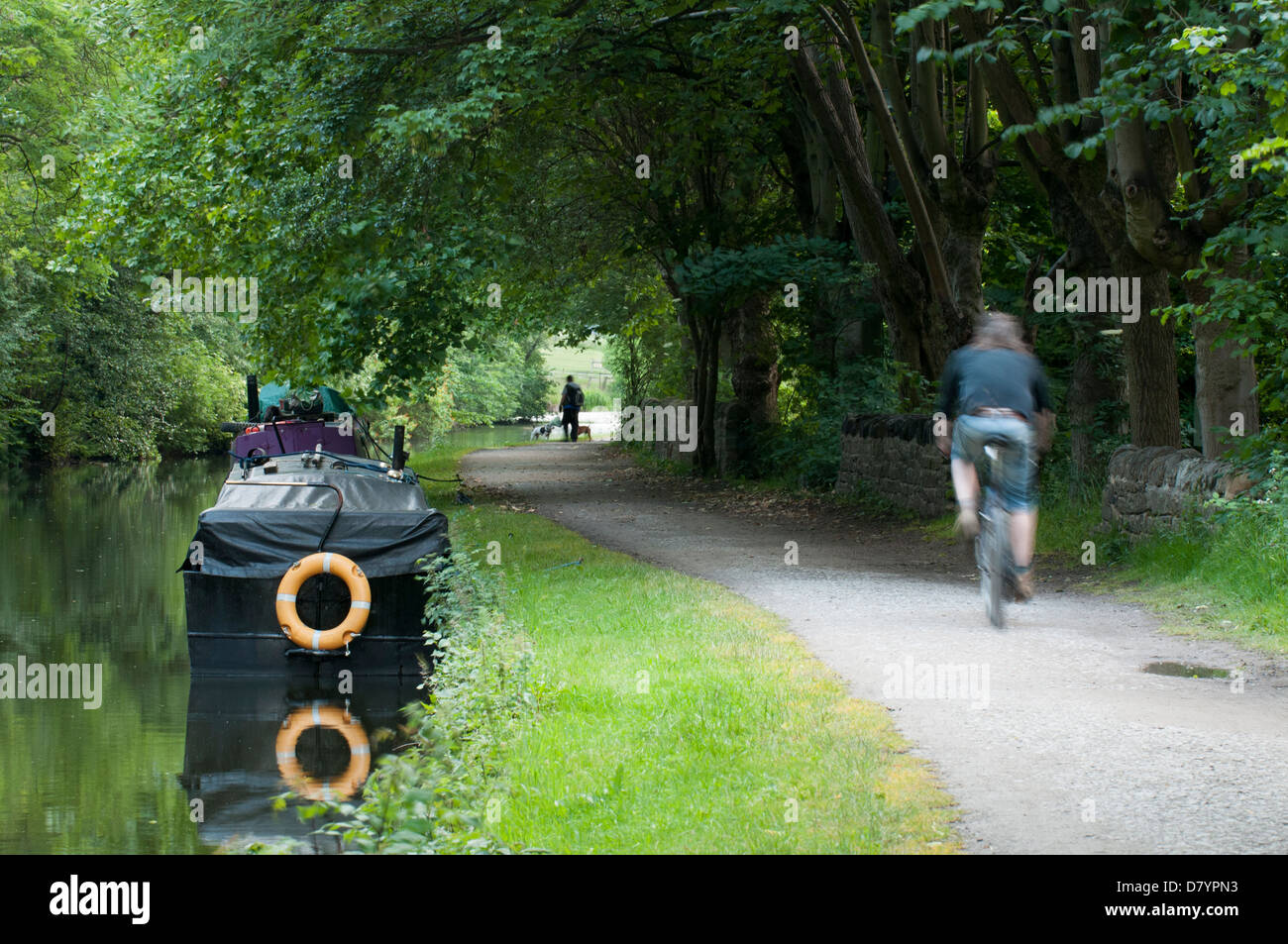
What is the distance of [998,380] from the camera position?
8.56 m

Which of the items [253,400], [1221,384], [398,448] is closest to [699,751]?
[1221,384]

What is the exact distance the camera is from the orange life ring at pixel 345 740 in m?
10.1

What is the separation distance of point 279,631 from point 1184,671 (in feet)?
29.4

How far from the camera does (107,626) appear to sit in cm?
1638

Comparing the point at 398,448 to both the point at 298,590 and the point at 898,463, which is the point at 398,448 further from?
the point at 898,463

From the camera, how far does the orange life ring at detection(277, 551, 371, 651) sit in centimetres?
1343

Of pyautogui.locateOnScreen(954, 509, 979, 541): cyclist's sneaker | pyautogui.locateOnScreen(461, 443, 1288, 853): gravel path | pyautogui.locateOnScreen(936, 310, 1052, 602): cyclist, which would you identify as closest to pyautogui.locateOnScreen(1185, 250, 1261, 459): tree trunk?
pyautogui.locateOnScreen(461, 443, 1288, 853): gravel path

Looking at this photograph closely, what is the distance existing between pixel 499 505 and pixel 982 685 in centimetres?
1529

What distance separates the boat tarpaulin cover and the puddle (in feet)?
25.0

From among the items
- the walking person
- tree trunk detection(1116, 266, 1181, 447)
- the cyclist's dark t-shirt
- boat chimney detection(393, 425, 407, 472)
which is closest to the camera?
the cyclist's dark t-shirt

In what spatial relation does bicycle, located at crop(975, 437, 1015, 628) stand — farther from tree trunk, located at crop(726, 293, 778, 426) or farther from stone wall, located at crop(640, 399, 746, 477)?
tree trunk, located at crop(726, 293, 778, 426)

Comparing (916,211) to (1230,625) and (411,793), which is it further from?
(411,793)

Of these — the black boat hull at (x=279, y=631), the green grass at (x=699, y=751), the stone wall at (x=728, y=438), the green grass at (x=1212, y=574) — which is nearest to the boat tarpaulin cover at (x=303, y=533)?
the black boat hull at (x=279, y=631)

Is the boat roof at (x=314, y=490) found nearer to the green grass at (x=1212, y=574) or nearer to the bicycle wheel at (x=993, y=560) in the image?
the green grass at (x=1212, y=574)
